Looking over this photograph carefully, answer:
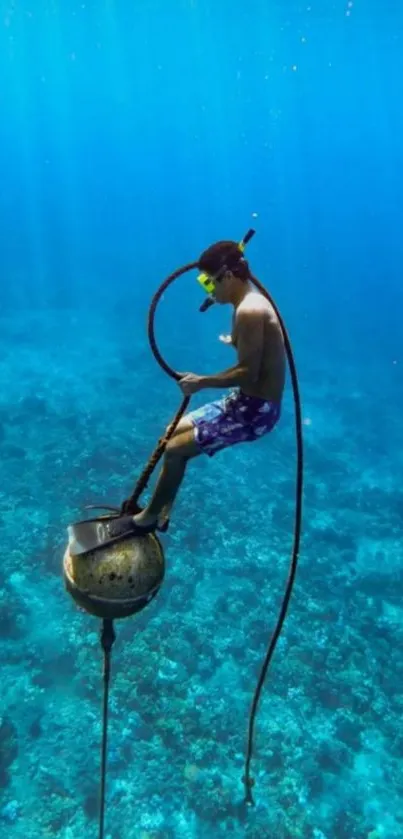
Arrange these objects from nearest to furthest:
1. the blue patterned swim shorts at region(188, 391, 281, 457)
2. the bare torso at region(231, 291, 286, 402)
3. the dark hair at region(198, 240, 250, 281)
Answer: the dark hair at region(198, 240, 250, 281), the bare torso at region(231, 291, 286, 402), the blue patterned swim shorts at region(188, 391, 281, 457)

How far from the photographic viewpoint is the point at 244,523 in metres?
18.8

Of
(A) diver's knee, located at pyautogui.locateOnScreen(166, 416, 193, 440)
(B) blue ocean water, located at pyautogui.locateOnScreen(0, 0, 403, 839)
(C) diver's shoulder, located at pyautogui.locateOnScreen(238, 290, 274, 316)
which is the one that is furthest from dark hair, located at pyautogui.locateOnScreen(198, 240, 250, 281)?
(B) blue ocean water, located at pyautogui.locateOnScreen(0, 0, 403, 839)

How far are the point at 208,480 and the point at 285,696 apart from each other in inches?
318

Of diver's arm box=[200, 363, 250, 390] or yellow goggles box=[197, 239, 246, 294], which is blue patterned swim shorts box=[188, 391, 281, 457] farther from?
yellow goggles box=[197, 239, 246, 294]

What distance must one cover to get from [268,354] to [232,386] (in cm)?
37

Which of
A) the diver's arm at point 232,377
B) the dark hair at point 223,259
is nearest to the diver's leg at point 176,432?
the diver's arm at point 232,377

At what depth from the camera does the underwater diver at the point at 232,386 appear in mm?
4527

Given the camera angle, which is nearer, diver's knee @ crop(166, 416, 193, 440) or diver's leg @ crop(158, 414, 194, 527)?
diver's leg @ crop(158, 414, 194, 527)

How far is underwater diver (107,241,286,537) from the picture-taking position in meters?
4.53

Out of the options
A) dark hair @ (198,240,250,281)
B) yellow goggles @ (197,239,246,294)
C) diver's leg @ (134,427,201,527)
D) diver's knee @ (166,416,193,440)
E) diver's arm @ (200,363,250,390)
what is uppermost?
dark hair @ (198,240,250,281)

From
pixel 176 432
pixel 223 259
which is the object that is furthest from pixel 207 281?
pixel 176 432

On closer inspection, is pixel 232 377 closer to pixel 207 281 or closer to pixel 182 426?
pixel 182 426

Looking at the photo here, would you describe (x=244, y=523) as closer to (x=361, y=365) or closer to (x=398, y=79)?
(x=361, y=365)

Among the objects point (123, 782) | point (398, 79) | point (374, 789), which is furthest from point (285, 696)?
point (398, 79)
